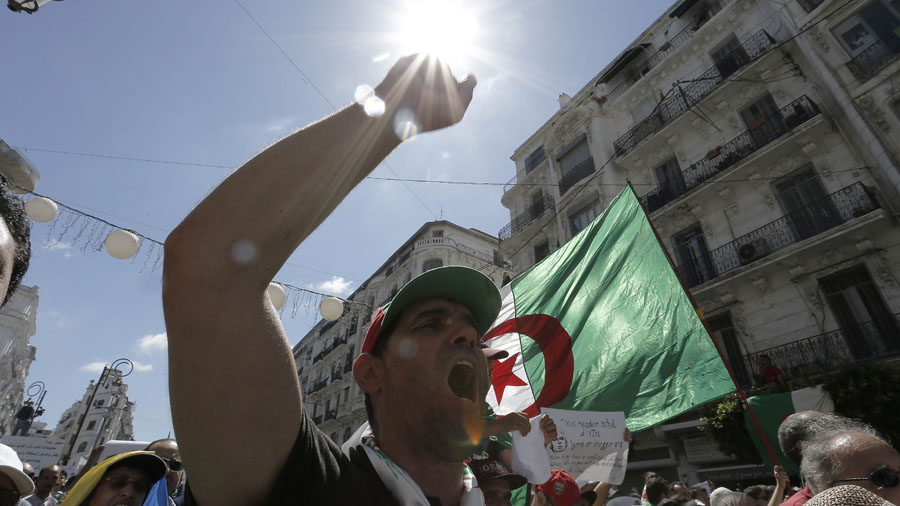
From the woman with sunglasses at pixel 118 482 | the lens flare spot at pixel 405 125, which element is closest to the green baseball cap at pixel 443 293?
the lens flare spot at pixel 405 125

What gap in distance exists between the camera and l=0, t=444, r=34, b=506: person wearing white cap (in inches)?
104

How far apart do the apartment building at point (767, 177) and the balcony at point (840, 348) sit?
3 cm

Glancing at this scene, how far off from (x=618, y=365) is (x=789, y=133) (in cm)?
1280

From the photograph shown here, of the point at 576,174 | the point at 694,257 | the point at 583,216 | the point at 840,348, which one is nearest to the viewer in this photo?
the point at 840,348

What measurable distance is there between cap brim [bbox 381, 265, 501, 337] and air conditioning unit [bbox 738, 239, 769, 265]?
13.5m

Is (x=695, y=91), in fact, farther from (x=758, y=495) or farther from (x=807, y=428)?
(x=807, y=428)

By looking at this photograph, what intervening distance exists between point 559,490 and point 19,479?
12.3 feet

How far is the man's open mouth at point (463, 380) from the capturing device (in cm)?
140

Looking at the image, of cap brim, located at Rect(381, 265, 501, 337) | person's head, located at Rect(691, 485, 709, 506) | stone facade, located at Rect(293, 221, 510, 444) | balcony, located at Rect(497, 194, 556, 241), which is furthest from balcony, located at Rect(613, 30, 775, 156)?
cap brim, located at Rect(381, 265, 501, 337)

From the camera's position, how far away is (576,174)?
18.6 metres

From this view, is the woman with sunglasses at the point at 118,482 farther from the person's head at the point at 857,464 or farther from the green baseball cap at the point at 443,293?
the person's head at the point at 857,464

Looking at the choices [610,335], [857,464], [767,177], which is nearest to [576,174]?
[767,177]

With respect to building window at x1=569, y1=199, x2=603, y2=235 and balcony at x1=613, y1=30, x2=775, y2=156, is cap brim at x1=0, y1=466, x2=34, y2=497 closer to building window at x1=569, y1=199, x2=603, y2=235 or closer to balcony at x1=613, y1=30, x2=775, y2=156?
building window at x1=569, y1=199, x2=603, y2=235

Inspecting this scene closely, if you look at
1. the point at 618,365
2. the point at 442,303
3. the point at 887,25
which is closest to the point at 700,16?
the point at 887,25
